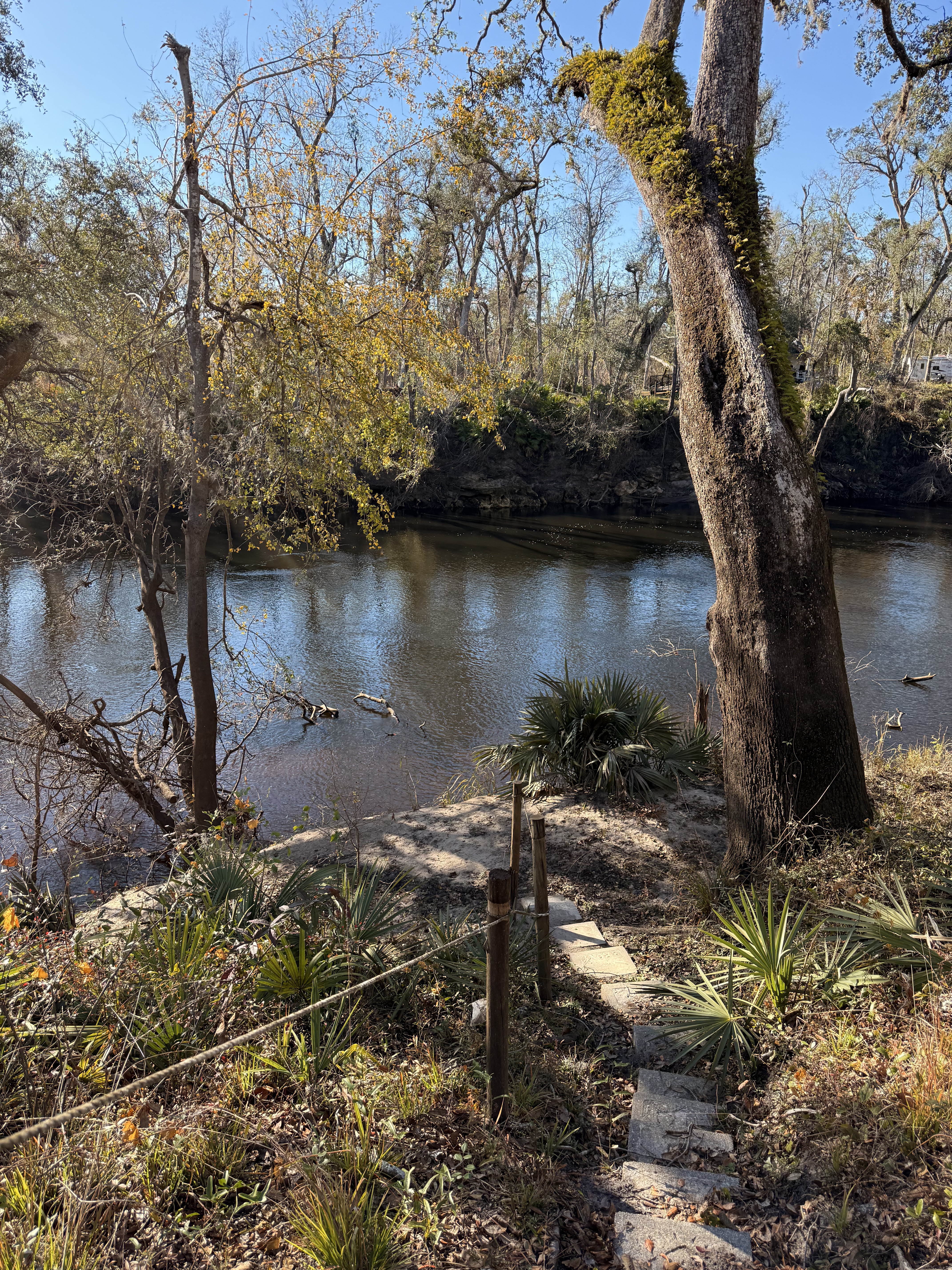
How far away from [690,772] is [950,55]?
8222 mm

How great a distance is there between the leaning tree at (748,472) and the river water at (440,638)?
5954mm

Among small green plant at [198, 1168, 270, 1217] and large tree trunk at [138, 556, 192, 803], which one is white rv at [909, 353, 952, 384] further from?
small green plant at [198, 1168, 270, 1217]

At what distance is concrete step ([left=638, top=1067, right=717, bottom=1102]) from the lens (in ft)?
11.8

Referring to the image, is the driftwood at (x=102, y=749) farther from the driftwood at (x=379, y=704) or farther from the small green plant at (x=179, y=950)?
the driftwood at (x=379, y=704)

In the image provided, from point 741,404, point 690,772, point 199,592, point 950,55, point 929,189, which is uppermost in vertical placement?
point 929,189

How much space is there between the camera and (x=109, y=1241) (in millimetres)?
2607

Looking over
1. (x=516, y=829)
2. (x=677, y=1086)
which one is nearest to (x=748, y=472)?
(x=516, y=829)

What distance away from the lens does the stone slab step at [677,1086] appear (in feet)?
11.8

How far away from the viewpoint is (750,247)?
591cm

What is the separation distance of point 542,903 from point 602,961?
974 millimetres

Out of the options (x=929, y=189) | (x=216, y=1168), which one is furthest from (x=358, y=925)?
(x=929, y=189)

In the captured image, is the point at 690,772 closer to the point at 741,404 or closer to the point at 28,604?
the point at 741,404

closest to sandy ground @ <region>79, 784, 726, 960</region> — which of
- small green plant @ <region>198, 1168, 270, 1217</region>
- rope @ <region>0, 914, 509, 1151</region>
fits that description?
rope @ <region>0, 914, 509, 1151</region>

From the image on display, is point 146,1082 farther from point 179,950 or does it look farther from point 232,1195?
point 179,950
